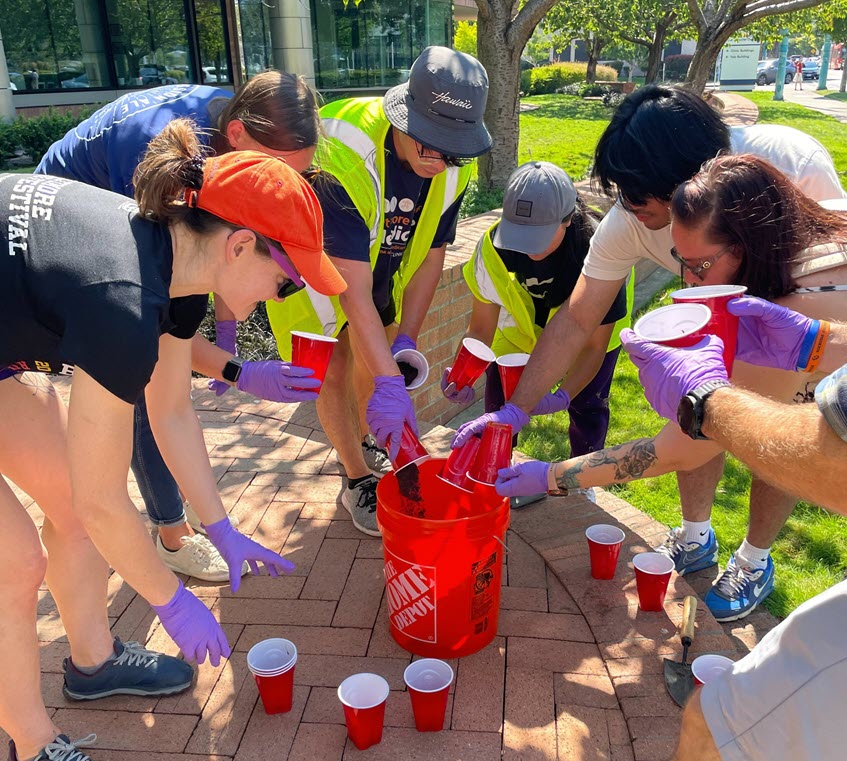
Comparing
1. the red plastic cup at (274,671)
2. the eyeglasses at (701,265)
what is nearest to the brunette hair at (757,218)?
the eyeglasses at (701,265)

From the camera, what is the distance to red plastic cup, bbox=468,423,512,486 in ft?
8.11

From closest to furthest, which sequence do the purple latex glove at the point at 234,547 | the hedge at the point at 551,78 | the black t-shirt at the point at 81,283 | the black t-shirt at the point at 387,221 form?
1. the black t-shirt at the point at 81,283
2. the purple latex glove at the point at 234,547
3. the black t-shirt at the point at 387,221
4. the hedge at the point at 551,78

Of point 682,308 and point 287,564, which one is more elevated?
point 682,308

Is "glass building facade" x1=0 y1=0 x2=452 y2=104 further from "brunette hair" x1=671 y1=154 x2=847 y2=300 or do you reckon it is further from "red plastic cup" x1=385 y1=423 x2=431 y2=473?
"brunette hair" x1=671 y1=154 x2=847 y2=300

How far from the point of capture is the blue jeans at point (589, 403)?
357cm

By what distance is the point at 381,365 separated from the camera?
2.66 metres

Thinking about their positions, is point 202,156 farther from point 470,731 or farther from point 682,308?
point 470,731

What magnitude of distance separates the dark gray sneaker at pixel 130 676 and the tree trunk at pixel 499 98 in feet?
21.9

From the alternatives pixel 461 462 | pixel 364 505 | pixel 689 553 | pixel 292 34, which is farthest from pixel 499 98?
pixel 292 34

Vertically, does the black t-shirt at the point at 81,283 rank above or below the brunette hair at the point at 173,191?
below

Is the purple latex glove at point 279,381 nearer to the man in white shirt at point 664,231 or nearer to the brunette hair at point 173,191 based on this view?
the man in white shirt at point 664,231

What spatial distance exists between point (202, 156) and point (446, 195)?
142cm

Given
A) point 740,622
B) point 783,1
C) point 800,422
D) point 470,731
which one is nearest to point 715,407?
point 800,422

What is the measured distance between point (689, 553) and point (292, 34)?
1610 centimetres
